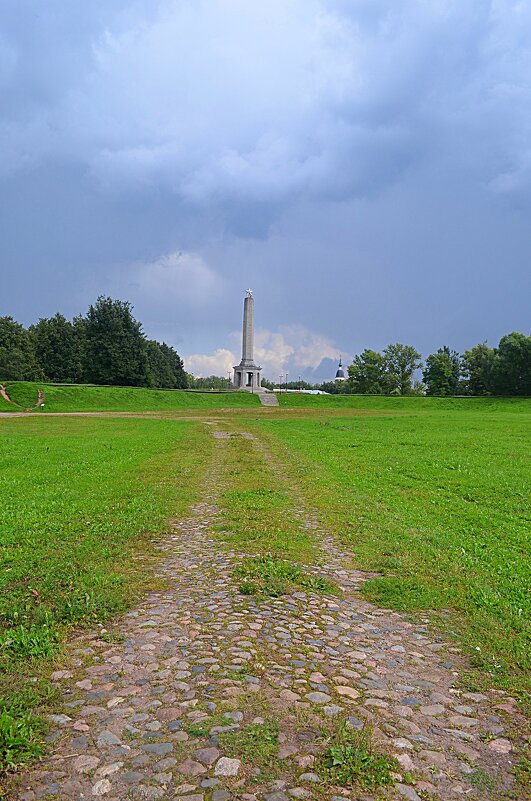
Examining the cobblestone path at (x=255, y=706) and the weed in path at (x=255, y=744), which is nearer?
the cobblestone path at (x=255, y=706)

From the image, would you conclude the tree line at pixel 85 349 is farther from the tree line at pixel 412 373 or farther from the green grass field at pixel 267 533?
the green grass field at pixel 267 533

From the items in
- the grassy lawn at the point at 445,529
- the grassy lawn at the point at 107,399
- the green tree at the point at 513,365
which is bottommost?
the grassy lawn at the point at 445,529

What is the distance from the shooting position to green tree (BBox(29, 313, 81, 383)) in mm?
97188

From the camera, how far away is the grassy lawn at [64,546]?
15.4 ft

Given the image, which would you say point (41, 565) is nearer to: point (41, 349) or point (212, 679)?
point (212, 679)

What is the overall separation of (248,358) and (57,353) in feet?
115

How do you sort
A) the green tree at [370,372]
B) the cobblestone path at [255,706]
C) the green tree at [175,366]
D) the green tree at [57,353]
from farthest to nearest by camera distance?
the green tree at [175,366] → the green tree at [370,372] → the green tree at [57,353] → the cobblestone path at [255,706]

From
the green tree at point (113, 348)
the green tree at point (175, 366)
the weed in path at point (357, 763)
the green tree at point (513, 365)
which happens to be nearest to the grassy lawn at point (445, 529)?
the weed in path at point (357, 763)

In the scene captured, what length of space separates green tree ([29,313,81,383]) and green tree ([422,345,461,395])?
2715 inches

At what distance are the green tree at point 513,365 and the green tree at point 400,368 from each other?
24.2 m

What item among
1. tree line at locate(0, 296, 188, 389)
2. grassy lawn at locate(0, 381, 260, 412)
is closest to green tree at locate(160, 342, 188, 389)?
tree line at locate(0, 296, 188, 389)

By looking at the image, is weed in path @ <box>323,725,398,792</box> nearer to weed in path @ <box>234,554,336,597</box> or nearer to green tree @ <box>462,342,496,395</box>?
weed in path @ <box>234,554,336,597</box>

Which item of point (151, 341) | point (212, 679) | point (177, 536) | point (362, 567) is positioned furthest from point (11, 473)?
point (151, 341)

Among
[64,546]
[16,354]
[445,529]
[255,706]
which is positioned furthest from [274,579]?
[16,354]
